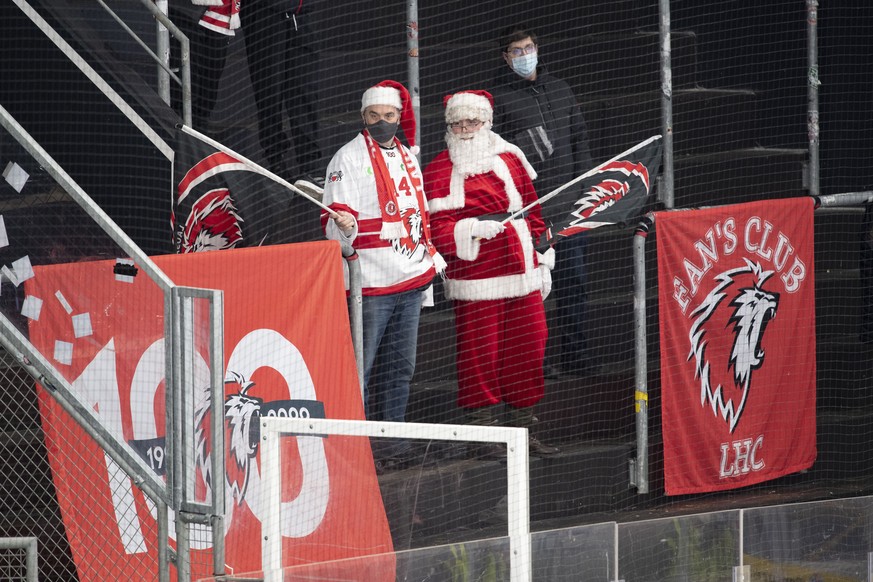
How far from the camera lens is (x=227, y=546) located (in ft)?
16.6

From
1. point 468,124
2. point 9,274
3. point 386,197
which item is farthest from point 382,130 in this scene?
point 9,274

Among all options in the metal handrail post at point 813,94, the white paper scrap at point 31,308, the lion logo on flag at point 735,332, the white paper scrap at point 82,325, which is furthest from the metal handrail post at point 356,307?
the metal handrail post at point 813,94

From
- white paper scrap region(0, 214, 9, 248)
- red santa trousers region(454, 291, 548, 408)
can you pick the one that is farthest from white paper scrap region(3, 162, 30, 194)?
red santa trousers region(454, 291, 548, 408)

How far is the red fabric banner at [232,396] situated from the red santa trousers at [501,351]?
1.00 metres

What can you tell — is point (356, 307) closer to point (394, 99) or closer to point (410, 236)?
point (410, 236)

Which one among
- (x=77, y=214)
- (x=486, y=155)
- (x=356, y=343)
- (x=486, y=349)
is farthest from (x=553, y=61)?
(x=77, y=214)

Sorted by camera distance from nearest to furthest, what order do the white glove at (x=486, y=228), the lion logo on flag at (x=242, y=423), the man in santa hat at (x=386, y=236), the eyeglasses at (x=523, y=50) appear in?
1. the lion logo on flag at (x=242, y=423)
2. the man in santa hat at (x=386, y=236)
3. the white glove at (x=486, y=228)
4. the eyeglasses at (x=523, y=50)

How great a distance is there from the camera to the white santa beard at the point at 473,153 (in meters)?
6.80

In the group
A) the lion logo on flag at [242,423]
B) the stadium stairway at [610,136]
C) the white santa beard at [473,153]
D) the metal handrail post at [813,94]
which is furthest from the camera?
the metal handrail post at [813,94]

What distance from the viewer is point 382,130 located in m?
6.38

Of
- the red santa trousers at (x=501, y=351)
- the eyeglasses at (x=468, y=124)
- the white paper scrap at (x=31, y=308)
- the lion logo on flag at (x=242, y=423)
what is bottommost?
the lion logo on flag at (x=242, y=423)

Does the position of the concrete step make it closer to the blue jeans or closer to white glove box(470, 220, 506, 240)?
the blue jeans

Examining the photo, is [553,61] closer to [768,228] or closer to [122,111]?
[768,228]

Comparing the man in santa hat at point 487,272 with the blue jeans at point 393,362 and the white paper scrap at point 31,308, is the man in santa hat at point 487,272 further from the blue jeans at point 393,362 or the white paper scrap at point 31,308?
the white paper scrap at point 31,308
